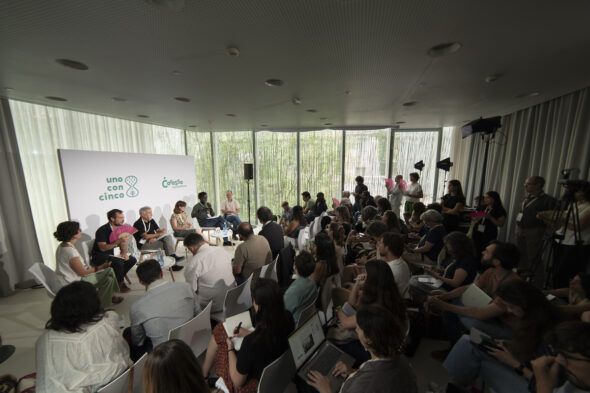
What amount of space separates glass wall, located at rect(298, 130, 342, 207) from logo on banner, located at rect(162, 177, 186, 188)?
Result: 3456mm

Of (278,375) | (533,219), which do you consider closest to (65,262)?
(278,375)

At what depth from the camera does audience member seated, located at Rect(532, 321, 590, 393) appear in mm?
1139

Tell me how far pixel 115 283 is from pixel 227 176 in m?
5.29

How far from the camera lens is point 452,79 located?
3.07 m

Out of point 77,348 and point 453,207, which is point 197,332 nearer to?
point 77,348

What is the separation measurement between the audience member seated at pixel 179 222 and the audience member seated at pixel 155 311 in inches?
127

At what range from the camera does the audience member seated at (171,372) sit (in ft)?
3.33

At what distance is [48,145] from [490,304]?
22.1 ft

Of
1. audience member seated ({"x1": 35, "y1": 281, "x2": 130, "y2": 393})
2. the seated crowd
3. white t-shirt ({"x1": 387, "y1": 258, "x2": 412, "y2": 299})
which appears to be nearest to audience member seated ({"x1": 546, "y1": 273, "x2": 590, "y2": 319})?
the seated crowd

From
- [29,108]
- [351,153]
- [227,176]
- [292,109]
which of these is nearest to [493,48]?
[292,109]

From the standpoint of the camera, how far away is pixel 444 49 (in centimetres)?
225

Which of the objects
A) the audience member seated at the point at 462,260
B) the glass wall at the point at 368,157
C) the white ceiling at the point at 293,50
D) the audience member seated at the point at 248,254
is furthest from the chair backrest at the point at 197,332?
the glass wall at the point at 368,157

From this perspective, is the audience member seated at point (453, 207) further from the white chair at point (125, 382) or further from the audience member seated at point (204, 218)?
the audience member seated at point (204, 218)

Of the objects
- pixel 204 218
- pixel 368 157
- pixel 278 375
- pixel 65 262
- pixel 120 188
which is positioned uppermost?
pixel 368 157
